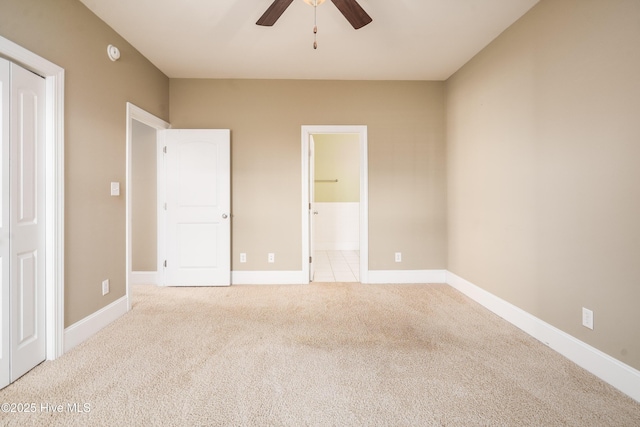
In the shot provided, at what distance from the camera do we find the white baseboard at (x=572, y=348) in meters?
1.60

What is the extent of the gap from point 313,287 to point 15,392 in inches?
102

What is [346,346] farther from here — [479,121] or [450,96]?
[450,96]

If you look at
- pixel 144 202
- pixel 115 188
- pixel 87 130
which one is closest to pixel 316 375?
pixel 115 188

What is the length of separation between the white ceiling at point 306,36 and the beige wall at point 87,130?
0.30m

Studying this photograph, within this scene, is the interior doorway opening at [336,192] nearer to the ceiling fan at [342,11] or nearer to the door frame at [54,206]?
the ceiling fan at [342,11]

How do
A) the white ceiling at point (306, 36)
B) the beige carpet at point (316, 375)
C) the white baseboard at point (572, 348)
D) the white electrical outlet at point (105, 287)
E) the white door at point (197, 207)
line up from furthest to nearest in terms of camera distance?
the white door at point (197, 207) → the white electrical outlet at point (105, 287) → the white ceiling at point (306, 36) → the white baseboard at point (572, 348) → the beige carpet at point (316, 375)

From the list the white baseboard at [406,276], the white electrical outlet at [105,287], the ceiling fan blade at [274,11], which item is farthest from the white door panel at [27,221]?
the white baseboard at [406,276]

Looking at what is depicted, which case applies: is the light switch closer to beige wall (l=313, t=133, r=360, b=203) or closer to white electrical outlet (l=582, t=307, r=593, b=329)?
white electrical outlet (l=582, t=307, r=593, b=329)

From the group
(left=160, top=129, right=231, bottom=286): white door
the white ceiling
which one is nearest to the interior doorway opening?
the white ceiling

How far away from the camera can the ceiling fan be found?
1828mm

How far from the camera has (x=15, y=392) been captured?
5.24 feet

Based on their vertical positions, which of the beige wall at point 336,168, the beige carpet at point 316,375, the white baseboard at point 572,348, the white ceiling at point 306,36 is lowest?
the beige carpet at point 316,375

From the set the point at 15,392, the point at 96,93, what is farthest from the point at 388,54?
the point at 15,392

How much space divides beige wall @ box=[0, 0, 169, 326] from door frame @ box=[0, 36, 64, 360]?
0.08 metres
